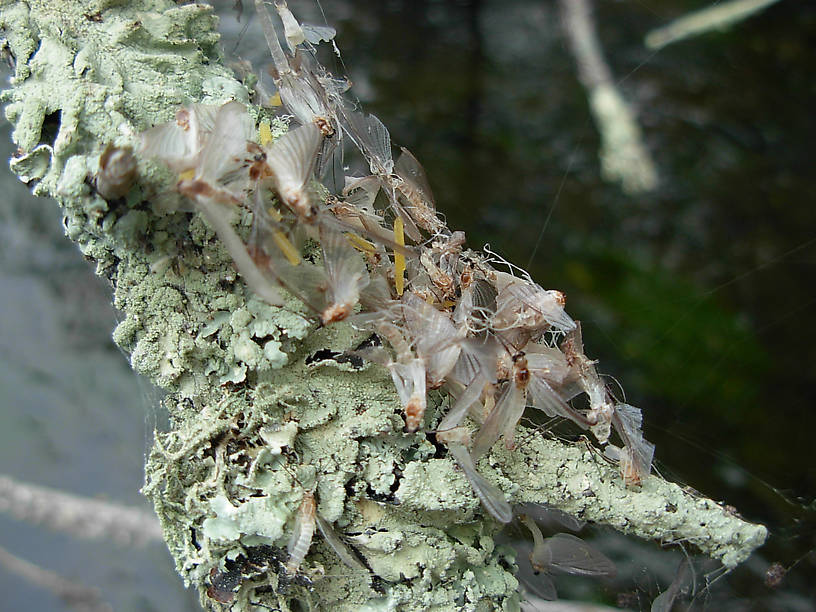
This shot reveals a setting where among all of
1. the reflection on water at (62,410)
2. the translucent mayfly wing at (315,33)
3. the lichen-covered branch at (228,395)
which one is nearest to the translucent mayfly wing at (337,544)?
the lichen-covered branch at (228,395)

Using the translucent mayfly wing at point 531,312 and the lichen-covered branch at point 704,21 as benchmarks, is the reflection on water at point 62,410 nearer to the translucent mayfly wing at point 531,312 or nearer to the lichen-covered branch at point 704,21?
the translucent mayfly wing at point 531,312

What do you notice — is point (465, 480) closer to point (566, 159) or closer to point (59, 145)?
point (59, 145)

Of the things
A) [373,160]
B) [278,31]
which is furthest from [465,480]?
[278,31]

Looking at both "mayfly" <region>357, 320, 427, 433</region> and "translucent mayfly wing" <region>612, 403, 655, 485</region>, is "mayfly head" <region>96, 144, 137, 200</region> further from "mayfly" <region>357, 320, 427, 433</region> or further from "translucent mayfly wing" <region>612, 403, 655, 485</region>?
"translucent mayfly wing" <region>612, 403, 655, 485</region>

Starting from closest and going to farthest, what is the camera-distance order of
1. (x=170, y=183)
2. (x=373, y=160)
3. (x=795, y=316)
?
(x=170, y=183)
(x=373, y=160)
(x=795, y=316)

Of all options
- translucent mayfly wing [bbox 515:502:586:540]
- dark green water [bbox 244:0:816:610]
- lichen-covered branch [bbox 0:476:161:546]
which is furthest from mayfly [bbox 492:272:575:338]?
lichen-covered branch [bbox 0:476:161:546]

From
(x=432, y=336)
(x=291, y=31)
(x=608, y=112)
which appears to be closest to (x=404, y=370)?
(x=432, y=336)
